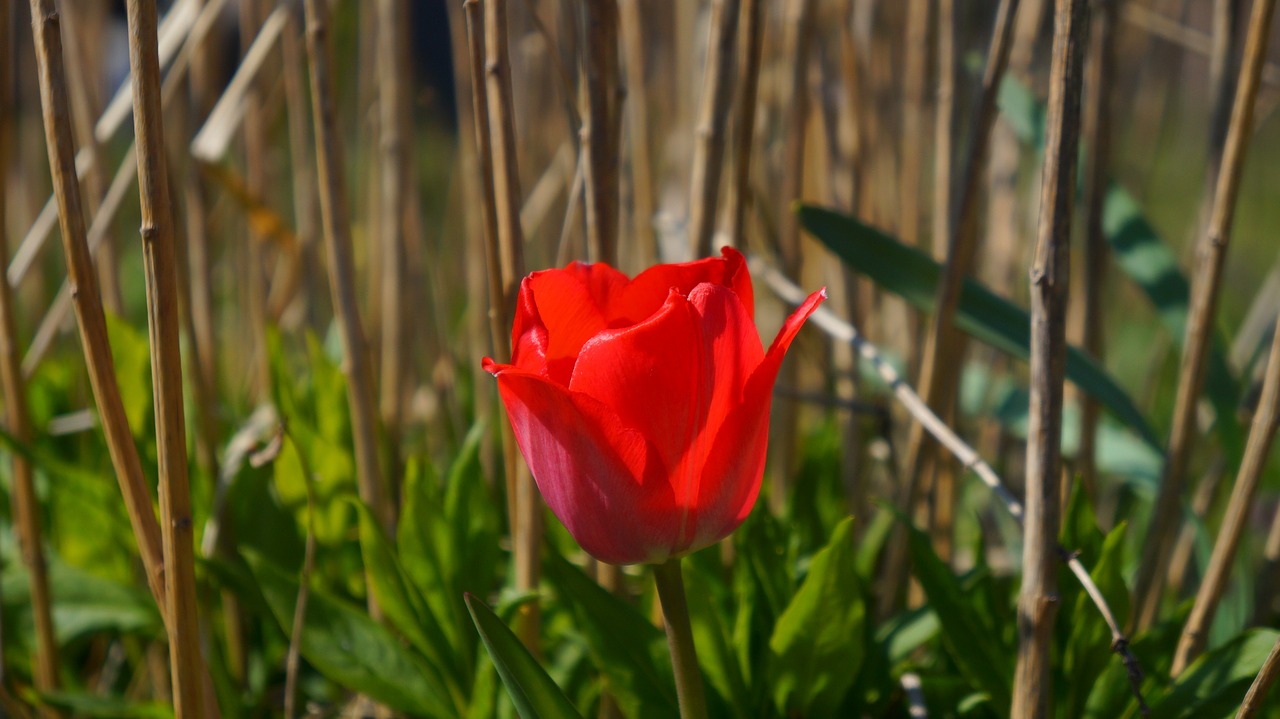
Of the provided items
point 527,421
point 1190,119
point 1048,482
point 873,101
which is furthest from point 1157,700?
point 1190,119

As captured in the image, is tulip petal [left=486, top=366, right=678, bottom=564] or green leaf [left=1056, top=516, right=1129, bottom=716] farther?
green leaf [left=1056, top=516, right=1129, bottom=716]

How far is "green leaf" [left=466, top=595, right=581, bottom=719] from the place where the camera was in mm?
352

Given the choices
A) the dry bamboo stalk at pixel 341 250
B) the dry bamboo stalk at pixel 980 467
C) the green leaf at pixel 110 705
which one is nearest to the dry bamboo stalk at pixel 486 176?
the dry bamboo stalk at pixel 341 250

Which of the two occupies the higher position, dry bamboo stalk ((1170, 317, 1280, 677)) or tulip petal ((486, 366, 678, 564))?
tulip petal ((486, 366, 678, 564))

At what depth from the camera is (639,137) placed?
0.81 metres

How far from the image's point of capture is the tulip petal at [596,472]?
0.98 feet

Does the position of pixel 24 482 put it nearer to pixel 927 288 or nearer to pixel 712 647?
Result: pixel 712 647

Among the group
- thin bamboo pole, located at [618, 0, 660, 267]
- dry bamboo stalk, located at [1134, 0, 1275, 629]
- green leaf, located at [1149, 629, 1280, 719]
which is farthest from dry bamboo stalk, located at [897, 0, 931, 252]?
green leaf, located at [1149, 629, 1280, 719]

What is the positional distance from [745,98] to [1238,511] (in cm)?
32

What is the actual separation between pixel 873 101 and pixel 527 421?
25.8 inches

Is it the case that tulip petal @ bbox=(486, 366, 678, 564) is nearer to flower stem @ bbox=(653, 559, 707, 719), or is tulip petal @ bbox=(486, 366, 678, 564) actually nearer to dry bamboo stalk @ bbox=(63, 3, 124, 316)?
flower stem @ bbox=(653, 559, 707, 719)

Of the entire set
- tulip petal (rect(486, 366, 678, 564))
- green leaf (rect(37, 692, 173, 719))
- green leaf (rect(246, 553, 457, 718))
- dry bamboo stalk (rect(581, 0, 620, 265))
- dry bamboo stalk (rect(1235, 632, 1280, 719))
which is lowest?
green leaf (rect(37, 692, 173, 719))

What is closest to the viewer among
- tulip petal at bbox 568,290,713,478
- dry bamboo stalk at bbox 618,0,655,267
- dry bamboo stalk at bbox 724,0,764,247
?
tulip petal at bbox 568,290,713,478

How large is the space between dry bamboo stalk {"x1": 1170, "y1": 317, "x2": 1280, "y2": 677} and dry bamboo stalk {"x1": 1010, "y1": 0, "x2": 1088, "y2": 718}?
0.12m
